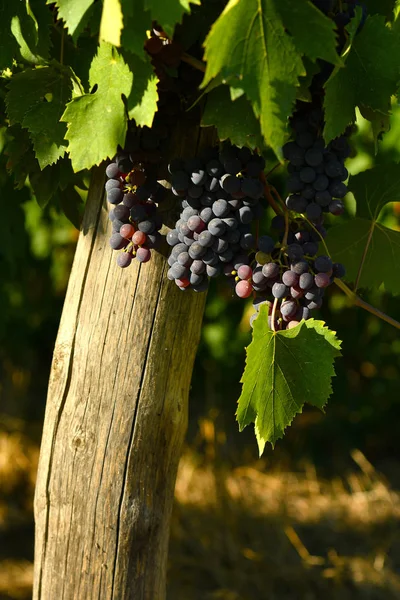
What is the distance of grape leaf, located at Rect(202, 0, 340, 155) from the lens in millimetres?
778

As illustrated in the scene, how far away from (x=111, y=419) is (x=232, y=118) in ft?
1.87

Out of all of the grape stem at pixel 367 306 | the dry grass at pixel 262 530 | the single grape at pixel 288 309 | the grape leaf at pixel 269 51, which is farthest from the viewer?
the dry grass at pixel 262 530

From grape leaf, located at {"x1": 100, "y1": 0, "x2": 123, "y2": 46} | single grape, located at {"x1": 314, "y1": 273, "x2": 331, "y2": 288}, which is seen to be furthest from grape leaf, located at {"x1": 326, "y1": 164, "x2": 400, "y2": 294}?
grape leaf, located at {"x1": 100, "y1": 0, "x2": 123, "y2": 46}

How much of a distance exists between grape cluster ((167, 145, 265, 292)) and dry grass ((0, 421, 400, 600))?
6.53 feet

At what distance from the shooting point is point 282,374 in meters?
1.00

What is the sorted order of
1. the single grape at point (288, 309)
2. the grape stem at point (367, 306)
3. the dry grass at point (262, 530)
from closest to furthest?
the single grape at point (288, 309) < the grape stem at point (367, 306) < the dry grass at point (262, 530)

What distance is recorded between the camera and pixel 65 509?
126 centimetres

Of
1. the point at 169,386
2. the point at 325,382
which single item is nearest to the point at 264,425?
the point at 325,382

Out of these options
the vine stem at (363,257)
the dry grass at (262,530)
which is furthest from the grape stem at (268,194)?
the dry grass at (262,530)

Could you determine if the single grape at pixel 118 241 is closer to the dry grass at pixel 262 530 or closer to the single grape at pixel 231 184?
the single grape at pixel 231 184

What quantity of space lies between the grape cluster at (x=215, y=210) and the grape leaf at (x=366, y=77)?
141 mm

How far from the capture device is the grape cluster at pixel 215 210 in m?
0.98

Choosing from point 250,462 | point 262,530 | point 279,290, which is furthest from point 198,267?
point 250,462

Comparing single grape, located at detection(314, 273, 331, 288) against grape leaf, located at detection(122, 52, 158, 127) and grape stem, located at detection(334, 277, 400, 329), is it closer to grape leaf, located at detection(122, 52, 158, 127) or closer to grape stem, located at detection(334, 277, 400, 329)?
→ grape stem, located at detection(334, 277, 400, 329)
